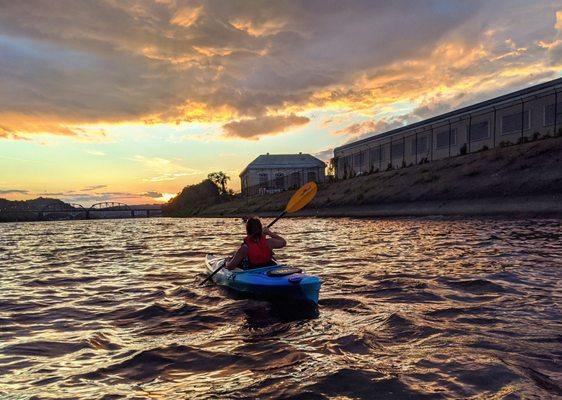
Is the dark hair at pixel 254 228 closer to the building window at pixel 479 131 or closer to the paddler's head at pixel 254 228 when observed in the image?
the paddler's head at pixel 254 228

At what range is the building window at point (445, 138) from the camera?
133 feet

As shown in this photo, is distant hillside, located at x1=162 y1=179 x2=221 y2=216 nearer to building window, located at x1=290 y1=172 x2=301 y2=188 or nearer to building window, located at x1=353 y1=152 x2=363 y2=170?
building window, located at x1=290 y1=172 x2=301 y2=188

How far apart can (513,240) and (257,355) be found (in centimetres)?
1094

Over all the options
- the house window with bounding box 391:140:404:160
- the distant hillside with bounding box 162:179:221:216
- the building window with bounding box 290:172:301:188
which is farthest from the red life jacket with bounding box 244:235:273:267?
the distant hillside with bounding box 162:179:221:216

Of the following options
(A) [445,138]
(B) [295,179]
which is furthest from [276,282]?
(B) [295,179]

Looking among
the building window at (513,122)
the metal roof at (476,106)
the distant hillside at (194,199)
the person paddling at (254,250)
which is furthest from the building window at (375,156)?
the person paddling at (254,250)

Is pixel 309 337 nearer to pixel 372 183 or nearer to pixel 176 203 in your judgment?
pixel 372 183

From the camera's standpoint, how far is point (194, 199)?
347 feet

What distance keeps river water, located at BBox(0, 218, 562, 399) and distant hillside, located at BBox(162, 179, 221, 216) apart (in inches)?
3121

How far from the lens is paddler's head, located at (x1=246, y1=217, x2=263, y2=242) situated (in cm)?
760

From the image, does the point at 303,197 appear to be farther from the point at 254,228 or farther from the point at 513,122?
the point at 513,122

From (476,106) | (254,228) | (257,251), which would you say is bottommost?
(257,251)

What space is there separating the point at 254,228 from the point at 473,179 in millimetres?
21911

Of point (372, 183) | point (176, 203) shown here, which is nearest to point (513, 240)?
point (372, 183)
